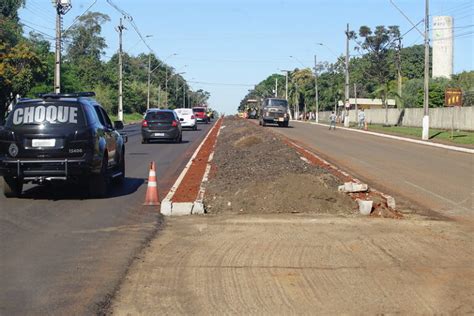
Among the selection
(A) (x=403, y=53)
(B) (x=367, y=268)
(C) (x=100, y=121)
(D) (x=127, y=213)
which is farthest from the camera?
(A) (x=403, y=53)

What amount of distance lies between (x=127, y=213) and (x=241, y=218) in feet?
6.65

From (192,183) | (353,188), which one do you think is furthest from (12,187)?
(353,188)

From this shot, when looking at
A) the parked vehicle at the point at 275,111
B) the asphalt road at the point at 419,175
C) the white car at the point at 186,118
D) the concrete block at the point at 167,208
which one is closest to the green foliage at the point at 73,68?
the white car at the point at 186,118

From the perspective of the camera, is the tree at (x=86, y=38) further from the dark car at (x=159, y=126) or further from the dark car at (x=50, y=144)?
the dark car at (x=50, y=144)

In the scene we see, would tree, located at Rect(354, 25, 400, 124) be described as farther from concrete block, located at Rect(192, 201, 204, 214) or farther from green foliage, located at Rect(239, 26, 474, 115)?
concrete block, located at Rect(192, 201, 204, 214)

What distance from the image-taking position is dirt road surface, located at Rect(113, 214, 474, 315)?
6.19 meters

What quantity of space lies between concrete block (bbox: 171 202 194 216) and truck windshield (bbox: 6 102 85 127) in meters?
2.72

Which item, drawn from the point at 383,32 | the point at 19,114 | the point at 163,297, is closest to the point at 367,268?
the point at 163,297

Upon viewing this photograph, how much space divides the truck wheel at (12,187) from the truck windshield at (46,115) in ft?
3.71

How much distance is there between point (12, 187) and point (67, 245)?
475 cm

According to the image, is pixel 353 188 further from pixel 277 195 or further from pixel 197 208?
pixel 197 208

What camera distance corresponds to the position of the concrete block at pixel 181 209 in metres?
11.4

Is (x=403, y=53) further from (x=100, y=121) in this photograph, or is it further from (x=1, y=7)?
(x=100, y=121)

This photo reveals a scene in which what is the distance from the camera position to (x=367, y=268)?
7.62 meters
